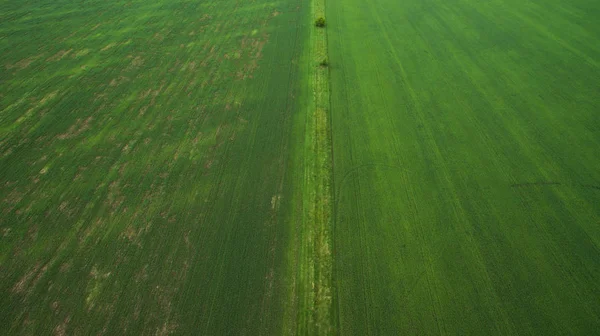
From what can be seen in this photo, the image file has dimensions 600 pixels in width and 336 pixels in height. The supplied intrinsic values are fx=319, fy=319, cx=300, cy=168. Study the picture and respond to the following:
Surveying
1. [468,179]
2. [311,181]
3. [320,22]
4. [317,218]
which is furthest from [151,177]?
[320,22]

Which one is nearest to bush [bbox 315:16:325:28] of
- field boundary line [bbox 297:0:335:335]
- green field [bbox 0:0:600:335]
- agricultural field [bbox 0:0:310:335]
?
green field [bbox 0:0:600:335]

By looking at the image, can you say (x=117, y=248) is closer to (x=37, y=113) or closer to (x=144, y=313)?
(x=144, y=313)

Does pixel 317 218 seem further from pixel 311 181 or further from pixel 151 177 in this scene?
pixel 151 177

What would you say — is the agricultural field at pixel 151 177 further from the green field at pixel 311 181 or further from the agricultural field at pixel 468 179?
the agricultural field at pixel 468 179

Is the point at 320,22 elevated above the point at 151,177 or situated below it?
above

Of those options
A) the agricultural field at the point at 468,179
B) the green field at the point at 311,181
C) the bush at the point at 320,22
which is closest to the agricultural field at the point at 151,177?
the green field at the point at 311,181

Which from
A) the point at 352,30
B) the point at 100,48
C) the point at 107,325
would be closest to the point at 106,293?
the point at 107,325

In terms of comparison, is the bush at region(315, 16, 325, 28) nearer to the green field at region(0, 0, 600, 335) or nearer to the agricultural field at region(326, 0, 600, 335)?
the green field at region(0, 0, 600, 335)
